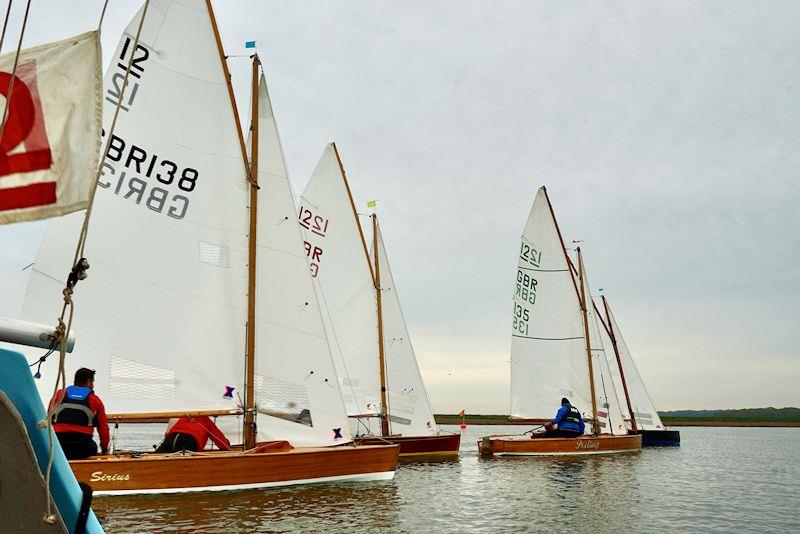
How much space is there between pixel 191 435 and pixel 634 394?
35270 millimetres

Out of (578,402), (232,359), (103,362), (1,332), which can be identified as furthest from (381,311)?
(1,332)

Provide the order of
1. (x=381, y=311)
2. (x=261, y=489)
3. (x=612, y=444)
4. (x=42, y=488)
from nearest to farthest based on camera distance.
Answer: (x=42, y=488) → (x=261, y=489) → (x=381, y=311) → (x=612, y=444)

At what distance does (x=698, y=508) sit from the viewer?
16312mm

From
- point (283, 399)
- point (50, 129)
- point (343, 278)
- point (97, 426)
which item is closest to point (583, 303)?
point (343, 278)

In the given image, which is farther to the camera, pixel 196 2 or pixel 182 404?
pixel 196 2

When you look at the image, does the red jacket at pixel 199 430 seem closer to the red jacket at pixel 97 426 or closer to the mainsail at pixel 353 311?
the red jacket at pixel 97 426

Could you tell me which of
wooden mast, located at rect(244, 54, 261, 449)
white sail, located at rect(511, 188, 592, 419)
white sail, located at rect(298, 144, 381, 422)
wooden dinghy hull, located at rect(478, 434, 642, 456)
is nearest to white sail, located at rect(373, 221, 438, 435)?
white sail, located at rect(298, 144, 381, 422)

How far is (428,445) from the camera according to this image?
28.2 m

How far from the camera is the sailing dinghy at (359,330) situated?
27.5 meters

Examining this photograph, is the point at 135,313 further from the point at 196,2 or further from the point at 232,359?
the point at 196,2

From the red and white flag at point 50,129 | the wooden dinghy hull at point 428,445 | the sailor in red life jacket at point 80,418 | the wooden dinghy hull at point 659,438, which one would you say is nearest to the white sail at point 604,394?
the wooden dinghy hull at point 428,445

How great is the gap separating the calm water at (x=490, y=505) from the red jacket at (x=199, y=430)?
1.46 m

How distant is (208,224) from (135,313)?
270cm

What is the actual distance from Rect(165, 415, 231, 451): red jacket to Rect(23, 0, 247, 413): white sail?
1.23 feet
